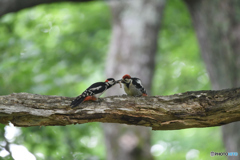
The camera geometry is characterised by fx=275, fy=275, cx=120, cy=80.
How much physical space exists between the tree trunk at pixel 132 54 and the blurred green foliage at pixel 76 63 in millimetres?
821

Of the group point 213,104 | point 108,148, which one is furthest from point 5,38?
point 213,104

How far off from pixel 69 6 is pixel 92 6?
0.93 meters

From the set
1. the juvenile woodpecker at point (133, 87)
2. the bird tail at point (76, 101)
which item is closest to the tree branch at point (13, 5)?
the juvenile woodpecker at point (133, 87)

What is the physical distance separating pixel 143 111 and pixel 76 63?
737cm

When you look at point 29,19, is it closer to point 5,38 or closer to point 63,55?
point 63,55

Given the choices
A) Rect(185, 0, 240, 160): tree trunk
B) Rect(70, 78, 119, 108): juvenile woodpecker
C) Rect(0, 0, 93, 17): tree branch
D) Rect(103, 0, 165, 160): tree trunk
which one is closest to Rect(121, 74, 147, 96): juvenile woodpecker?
Rect(70, 78, 119, 108): juvenile woodpecker

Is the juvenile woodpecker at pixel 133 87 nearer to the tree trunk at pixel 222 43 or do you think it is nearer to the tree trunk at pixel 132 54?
the tree trunk at pixel 132 54

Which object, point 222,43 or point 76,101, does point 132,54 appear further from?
point 76,101

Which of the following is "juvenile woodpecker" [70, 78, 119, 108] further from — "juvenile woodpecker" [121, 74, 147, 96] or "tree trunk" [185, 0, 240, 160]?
"tree trunk" [185, 0, 240, 160]

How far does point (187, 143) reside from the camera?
12.7m

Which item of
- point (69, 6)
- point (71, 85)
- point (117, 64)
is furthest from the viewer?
point (69, 6)

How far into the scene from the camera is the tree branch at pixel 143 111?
316 centimetres

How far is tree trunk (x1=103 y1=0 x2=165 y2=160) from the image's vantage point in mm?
6023

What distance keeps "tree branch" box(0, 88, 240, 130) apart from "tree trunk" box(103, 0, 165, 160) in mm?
2813
